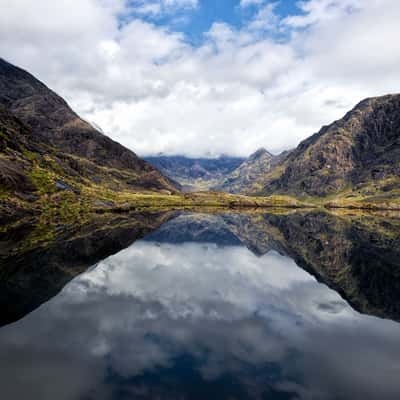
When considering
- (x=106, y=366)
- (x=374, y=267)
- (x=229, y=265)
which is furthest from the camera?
(x=229, y=265)

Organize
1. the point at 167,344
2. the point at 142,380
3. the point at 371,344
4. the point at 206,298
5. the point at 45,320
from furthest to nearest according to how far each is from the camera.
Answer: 1. the point at 206,298
2. the point at 45,320
3. the point at 371,344
4. the point at 167,344
5. the point at 142,380

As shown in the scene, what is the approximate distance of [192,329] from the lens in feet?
106

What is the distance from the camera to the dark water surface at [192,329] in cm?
2223

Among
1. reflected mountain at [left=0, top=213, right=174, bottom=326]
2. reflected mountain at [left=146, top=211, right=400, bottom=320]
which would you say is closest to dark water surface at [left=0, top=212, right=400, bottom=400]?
reflected mountain at [left=0, top=213, right=174, bottom=326]

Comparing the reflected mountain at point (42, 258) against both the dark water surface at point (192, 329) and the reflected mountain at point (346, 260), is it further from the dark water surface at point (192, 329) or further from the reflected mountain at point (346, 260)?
the reflected mountain at point (346, 260)

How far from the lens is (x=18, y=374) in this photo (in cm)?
2248

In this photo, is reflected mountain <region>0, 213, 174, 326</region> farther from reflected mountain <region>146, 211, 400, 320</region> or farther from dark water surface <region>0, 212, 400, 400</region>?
reflected mountain <region>146, 211, 400, 320</region>

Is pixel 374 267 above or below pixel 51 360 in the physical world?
below

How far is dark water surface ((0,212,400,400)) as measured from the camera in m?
22.2

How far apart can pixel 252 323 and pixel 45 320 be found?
72.9 ft

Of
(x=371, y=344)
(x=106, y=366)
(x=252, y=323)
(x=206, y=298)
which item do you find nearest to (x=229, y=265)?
(x=206, y=298)

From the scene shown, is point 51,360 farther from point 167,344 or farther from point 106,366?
point 167,344

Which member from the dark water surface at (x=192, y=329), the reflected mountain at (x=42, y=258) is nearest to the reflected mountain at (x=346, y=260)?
the dark water surface at (x=192, y=329)

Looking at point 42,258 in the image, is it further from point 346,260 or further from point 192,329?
point 346,260
